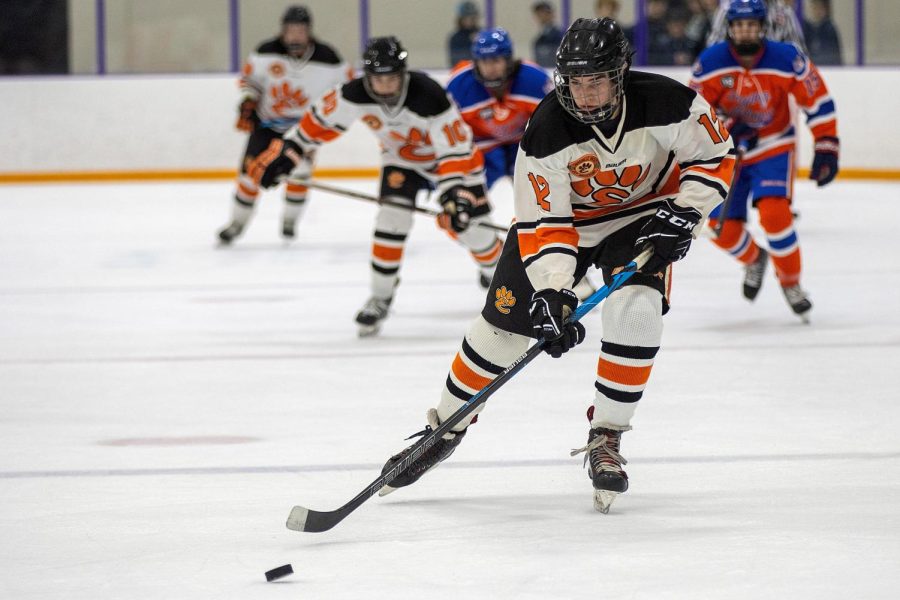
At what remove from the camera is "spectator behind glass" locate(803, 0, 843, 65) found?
374 inches

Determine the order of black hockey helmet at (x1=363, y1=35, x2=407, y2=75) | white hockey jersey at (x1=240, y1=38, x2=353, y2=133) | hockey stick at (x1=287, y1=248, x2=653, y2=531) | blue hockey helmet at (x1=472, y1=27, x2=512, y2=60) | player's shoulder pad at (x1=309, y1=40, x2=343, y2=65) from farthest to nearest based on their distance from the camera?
player's shoulder pad at (x1=309, y1=40, x2=343, y2=65)
white hockey jersey at (x1=240, y1=38, x2=353, y2=133)
blue hockey helmet at (x1=472, y1=27, x2=512, y2=60)
black hockey helmet at (x1=363, y1=35, x2=407, y2=75)
hockey stick at (x1=287, y1=248, x2=653, y2=531)

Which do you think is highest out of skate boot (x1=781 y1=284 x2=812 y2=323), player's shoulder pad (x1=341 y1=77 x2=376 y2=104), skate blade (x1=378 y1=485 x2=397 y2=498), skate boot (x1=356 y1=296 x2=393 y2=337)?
player's shoulder pad (x1=341 y1=77 x2=376 y2=104)

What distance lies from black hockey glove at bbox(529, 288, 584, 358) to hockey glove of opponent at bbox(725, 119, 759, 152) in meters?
2.47

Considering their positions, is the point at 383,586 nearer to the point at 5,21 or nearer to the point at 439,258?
the point at 439,258

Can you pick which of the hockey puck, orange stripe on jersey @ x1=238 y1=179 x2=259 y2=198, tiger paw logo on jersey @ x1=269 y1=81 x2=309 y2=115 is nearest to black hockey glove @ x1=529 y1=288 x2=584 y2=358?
the hockey puck

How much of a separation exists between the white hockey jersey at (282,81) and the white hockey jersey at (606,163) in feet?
15.5

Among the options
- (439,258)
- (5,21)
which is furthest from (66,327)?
(5,21)

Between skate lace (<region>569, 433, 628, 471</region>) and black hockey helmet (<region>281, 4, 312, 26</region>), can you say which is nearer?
skate lace (<region>569, 433, 628, 471</region>)

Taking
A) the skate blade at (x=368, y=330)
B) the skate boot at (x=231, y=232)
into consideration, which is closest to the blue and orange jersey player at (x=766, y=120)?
the skate blade at (x=368, y=330)

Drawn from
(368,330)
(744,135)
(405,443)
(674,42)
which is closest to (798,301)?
(744,135)

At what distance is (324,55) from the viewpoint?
743 centimetres

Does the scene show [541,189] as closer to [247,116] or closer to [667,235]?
[667,235]

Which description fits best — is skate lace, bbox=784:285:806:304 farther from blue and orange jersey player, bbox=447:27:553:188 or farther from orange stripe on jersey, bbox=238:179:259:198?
orange stripe on jersey, bbox=238:179:259:198

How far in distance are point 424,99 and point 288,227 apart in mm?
2618
